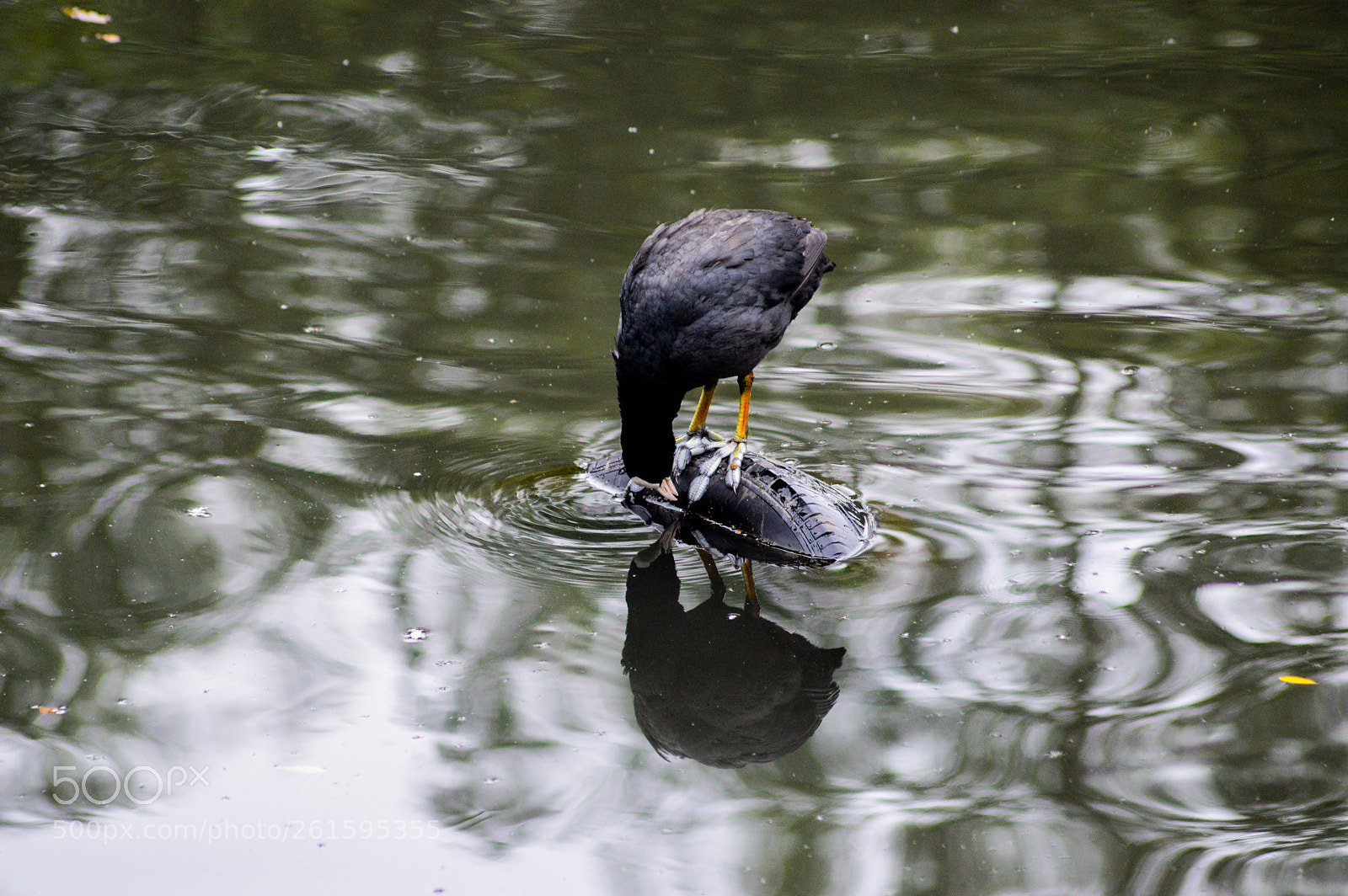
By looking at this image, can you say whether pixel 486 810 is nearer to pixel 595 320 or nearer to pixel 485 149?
pixel 595 320

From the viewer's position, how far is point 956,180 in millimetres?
7426

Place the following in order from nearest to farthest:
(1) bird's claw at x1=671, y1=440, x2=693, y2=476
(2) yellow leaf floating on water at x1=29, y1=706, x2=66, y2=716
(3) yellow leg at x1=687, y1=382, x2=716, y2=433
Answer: (2) yellow leaf floating on water at x1=29, y1=706, x2=66, y2=716 < (1) bird's claw at x1=671, y1=440, x2=693, y2=476 < (3) yellow leg at x1=687, y1=382, x2=716, y2=433

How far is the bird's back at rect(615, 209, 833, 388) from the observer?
4207 millimetres

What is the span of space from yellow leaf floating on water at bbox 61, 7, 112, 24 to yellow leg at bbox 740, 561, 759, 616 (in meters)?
7.27

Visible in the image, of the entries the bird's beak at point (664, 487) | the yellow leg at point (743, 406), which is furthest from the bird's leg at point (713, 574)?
the yellow leg at point (743, 406)

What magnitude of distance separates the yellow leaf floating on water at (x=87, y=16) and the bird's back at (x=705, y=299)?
6.38 meters

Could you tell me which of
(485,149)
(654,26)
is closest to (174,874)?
(485,149)

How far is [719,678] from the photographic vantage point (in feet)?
12.1

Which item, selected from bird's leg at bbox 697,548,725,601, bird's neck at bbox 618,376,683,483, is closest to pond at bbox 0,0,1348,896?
bird's leg at bbox 697,548,725,601

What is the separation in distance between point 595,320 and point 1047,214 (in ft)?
9.23

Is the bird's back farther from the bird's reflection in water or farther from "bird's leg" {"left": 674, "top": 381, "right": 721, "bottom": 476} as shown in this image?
the bird's reflection in water

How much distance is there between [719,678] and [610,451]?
1439 millimetres

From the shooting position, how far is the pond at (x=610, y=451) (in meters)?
3.12

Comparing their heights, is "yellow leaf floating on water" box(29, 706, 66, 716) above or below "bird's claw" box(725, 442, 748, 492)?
below
